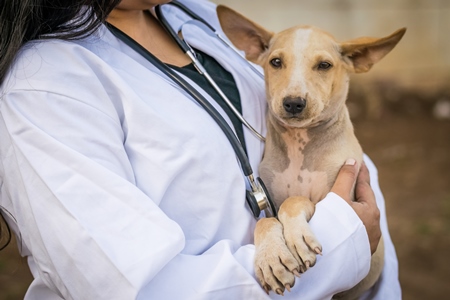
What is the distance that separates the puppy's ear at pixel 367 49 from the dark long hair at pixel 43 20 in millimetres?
829

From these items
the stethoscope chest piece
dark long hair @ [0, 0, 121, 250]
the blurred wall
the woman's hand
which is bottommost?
the blurred wall

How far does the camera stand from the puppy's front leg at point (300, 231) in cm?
175

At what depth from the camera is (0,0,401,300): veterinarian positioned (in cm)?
161

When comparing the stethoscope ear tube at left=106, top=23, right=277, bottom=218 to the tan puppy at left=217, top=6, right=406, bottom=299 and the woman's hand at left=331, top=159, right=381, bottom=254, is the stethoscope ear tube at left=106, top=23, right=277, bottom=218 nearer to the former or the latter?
the tan puppy at left=217, top=6, right=406, bottom=299

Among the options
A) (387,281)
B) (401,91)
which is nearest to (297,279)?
(387,281)

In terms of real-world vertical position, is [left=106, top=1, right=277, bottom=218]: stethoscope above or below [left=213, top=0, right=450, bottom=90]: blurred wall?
above

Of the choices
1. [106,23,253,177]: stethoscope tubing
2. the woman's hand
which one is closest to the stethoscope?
[106,23,253,177]: stethoscope tubing

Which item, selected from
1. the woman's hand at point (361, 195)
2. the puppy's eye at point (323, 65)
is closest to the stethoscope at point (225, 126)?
the woman's hand at point (361, 195)

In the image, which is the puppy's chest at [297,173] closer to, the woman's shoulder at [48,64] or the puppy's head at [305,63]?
the puppy's head at [305,63]

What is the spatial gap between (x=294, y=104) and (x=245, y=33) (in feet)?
1.64

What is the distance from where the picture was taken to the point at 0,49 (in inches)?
69.4

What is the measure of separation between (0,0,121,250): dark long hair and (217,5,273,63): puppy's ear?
605 mm

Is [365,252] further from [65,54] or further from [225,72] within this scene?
[65,54]

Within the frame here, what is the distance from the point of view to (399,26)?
637 centimetres
